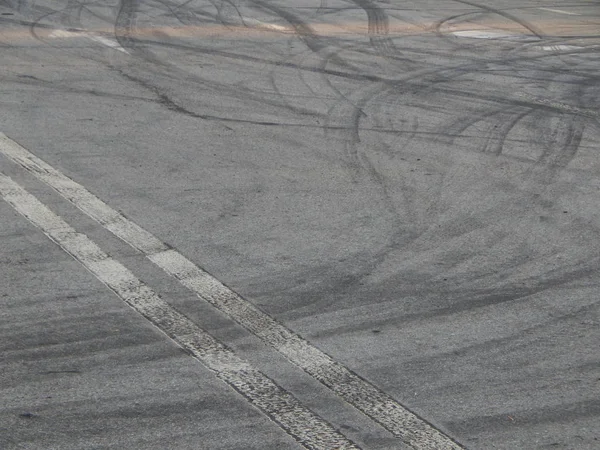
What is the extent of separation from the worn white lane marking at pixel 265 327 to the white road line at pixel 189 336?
0.97ft

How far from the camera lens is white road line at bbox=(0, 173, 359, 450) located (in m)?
5.84

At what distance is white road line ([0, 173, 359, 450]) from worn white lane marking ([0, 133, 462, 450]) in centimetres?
30

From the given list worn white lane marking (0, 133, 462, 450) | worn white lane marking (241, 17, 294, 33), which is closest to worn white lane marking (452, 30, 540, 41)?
worn white lane marking (241, 17, 294, 33)

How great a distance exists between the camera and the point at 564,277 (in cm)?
819

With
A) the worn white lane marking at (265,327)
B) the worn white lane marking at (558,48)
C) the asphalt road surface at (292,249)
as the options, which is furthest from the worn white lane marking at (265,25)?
the worn white lane marking at (265,327)

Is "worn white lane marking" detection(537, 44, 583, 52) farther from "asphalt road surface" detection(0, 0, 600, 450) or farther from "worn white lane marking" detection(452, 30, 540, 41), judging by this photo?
"asphalt road surface" detection(0, 0, 600, 450)

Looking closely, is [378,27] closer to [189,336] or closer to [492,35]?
[492,35]

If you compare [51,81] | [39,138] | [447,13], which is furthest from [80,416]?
[447,13]

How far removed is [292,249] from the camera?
8516mm

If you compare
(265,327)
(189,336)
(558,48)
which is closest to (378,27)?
(558,48)

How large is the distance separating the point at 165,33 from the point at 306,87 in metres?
4.09

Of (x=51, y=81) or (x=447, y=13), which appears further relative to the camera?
(x=447, y=13)

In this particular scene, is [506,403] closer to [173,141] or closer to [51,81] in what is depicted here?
[173,141]

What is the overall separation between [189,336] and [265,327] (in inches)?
20.4
